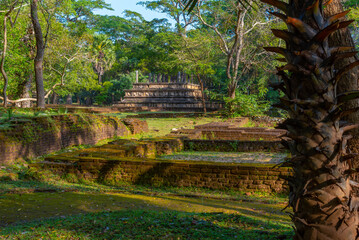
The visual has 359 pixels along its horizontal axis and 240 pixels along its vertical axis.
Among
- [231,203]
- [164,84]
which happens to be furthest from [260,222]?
[164,84]

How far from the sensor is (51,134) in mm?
8383

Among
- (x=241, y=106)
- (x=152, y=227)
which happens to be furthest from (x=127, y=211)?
(x=241, y=106)

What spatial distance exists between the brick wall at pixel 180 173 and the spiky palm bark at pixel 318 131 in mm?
3335

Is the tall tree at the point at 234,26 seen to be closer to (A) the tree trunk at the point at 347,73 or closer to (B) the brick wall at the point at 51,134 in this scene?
(B) the brick wall at the point at 51,134

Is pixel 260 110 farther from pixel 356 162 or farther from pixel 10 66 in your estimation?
pixel 356 162

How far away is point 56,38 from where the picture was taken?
19969 millimetres

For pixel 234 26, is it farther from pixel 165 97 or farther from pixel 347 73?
pixel 347 73

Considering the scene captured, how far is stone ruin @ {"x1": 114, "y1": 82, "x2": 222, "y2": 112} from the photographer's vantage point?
26.5 meters

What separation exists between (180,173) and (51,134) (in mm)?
4002

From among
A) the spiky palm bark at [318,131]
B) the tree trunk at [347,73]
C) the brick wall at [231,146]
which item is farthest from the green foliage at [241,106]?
the spiky palm bark at [318,131]

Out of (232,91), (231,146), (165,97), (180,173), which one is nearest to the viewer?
(180,173)

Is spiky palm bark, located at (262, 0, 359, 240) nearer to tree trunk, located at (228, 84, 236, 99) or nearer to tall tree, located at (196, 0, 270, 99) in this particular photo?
tall tree, located at (196, 0, 270, 99)

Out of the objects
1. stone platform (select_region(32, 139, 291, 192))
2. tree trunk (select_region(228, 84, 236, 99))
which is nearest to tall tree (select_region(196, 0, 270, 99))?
tree trunk (select_region(228, 84, 236, 99))

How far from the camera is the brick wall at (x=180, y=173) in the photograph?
5.55 meters
